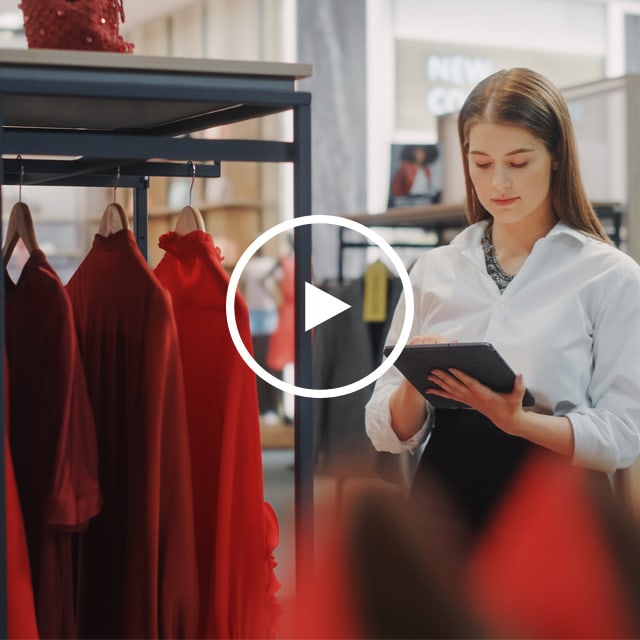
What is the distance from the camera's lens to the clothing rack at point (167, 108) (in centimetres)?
130

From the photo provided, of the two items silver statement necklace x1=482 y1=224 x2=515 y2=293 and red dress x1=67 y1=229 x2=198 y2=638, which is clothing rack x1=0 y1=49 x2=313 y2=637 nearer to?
red dress x1=67 y1=229 x2=198 y2=638

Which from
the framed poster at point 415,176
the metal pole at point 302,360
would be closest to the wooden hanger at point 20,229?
the metal pole at point 302,360

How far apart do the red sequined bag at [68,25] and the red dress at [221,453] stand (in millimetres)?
335

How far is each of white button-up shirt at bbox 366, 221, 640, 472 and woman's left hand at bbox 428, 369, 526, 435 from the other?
0.12m

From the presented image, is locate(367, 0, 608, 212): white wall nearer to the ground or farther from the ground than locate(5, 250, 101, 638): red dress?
farther from the ground

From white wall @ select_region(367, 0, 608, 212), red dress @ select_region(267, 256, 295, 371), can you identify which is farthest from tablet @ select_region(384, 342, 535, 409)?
white wall @ select_region(367, 0, 608, 212)

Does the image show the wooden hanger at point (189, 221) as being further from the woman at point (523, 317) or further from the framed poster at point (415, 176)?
the framed poster at point (415, 176)

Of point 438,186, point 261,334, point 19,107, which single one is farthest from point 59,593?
point 261,334

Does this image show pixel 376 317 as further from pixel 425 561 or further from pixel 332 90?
pixel 332 90

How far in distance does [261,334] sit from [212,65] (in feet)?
16.3

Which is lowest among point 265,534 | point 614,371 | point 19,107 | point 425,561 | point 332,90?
point 425,561

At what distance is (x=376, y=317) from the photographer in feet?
12.6

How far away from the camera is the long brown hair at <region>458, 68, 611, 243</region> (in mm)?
1907

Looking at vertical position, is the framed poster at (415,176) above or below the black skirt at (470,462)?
above
